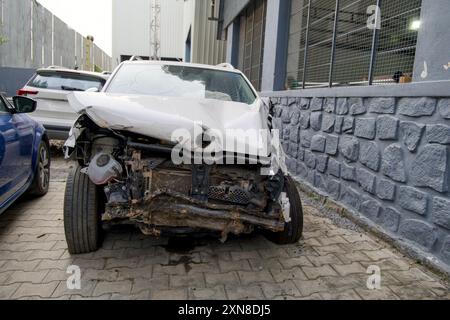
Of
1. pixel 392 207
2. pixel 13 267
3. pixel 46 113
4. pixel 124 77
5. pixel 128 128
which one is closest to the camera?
pixel 128 128

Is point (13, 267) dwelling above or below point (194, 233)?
below

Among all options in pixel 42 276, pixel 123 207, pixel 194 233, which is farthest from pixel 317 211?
pixel 42 276

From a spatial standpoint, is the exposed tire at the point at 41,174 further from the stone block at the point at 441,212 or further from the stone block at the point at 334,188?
the stone block at the point at 441,212

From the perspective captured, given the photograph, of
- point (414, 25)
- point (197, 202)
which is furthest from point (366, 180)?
point (197, 202)

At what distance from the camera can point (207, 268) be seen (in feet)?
9.90

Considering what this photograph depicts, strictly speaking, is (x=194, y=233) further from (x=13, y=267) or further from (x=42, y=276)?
(x=13, y=267)

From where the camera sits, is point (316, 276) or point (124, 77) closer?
point (316, 276)

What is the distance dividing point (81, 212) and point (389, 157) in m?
2.97

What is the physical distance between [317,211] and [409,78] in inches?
75.8

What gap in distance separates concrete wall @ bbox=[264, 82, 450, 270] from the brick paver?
337mm

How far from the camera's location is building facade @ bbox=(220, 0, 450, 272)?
3.04 metres

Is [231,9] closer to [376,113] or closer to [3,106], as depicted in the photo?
[376,113]
